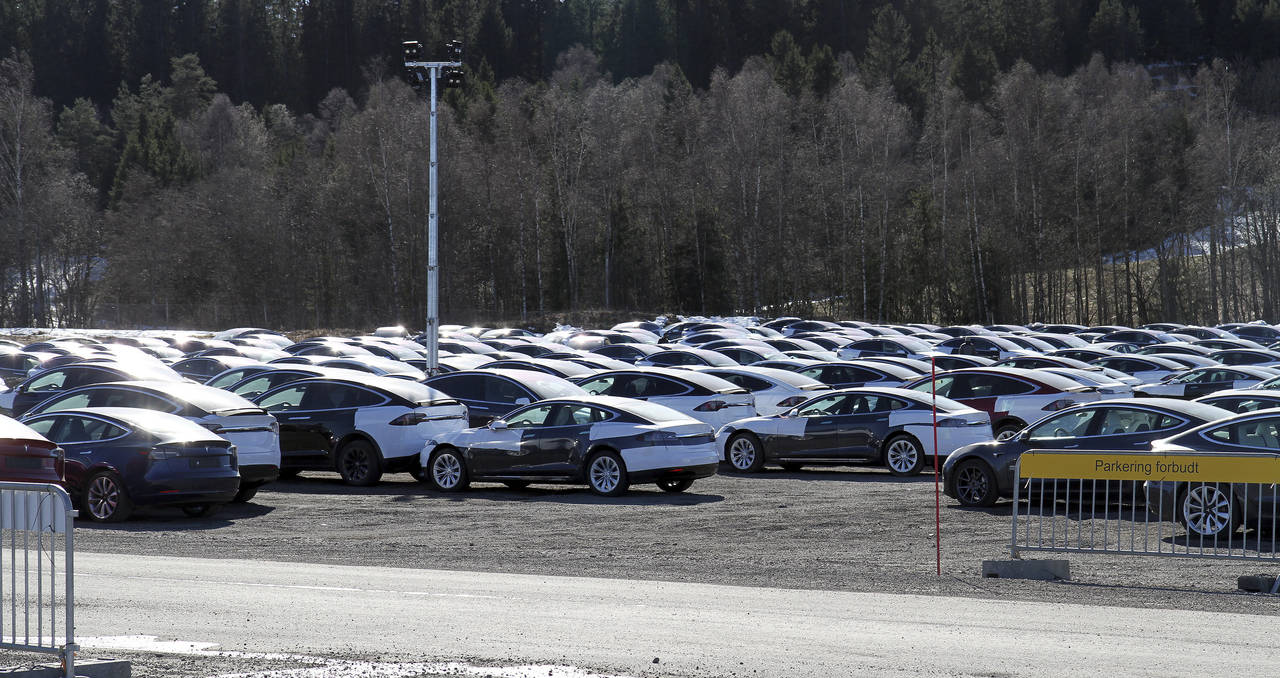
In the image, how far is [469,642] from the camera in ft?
27.5

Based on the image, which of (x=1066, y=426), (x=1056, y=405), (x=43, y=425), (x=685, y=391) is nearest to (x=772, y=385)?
(x=685, y=391)

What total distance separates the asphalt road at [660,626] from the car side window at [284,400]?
29.6 feet

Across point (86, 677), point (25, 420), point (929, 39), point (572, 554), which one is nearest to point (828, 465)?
point (572, 554)

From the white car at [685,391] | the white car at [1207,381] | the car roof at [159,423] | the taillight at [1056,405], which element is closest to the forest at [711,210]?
the white car at [1207,381]

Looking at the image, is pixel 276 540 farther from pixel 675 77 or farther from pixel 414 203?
pixel 675 77

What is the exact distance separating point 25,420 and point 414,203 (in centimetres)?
6144

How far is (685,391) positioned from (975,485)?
280 inches

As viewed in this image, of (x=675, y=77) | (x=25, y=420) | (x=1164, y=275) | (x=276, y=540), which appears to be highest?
(x=675, y=77)

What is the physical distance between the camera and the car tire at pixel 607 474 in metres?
18.0

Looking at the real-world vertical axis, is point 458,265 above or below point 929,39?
below

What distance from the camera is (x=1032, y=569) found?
37.7 feet

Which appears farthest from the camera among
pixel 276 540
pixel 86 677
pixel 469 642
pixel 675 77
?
pixel 675 77

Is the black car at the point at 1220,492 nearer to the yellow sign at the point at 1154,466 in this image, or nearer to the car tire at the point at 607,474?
the yellow sign at the point at 1154,466

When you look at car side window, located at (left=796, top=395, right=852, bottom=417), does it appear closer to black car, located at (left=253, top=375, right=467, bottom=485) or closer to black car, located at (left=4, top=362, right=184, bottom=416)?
black car, located at (left=253, top=375, right=467, bottom=485)
